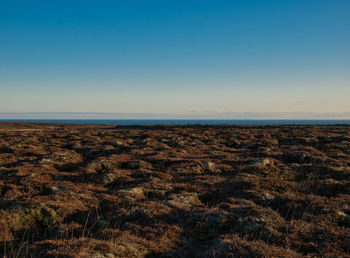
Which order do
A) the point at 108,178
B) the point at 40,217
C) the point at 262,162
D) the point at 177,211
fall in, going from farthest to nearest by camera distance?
the point at 262,162 < the point at 108,178 < the point at 177,211 < the point at 40,217

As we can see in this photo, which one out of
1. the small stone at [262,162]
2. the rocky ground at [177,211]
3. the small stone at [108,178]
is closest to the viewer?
the rocky ground at [177,211]

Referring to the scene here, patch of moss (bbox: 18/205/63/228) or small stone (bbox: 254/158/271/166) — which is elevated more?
small stone (bbox: 254/158/271/166)

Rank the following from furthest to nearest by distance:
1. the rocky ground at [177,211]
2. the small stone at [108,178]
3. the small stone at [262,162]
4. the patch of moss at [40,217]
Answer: the small stone at [262,162] < the small stone at [108,178] < the patch of moss at [40,217] < the rocky ground at [177,211]

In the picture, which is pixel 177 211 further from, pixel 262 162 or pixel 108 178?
pixel 262 162

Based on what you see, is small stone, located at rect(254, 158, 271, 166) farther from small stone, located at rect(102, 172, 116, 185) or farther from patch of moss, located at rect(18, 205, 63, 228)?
patch of moss, located at rect(18, 205, 63, 228)

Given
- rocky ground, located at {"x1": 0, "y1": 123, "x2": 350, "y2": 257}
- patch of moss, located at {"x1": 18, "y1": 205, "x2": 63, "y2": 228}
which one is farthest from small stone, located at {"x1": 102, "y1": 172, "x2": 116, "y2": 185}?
patch of moss, located at {"x1": 18, "y1": 205, "x2": 63, "y2": 228}

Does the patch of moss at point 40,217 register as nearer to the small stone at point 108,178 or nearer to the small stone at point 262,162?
the small stone at point 108,178

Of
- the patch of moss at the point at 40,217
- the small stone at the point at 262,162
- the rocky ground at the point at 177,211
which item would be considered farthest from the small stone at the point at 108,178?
the small stone at the point at 262,162

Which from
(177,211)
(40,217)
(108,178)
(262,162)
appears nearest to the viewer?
(40,217)

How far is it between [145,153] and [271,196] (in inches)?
529

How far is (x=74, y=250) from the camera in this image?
595cm

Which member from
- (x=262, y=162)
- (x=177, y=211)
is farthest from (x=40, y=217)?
(x=262, y=162)

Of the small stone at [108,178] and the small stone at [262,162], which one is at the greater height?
the small stone at [262,162]

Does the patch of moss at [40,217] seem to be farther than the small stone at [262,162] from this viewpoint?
No
